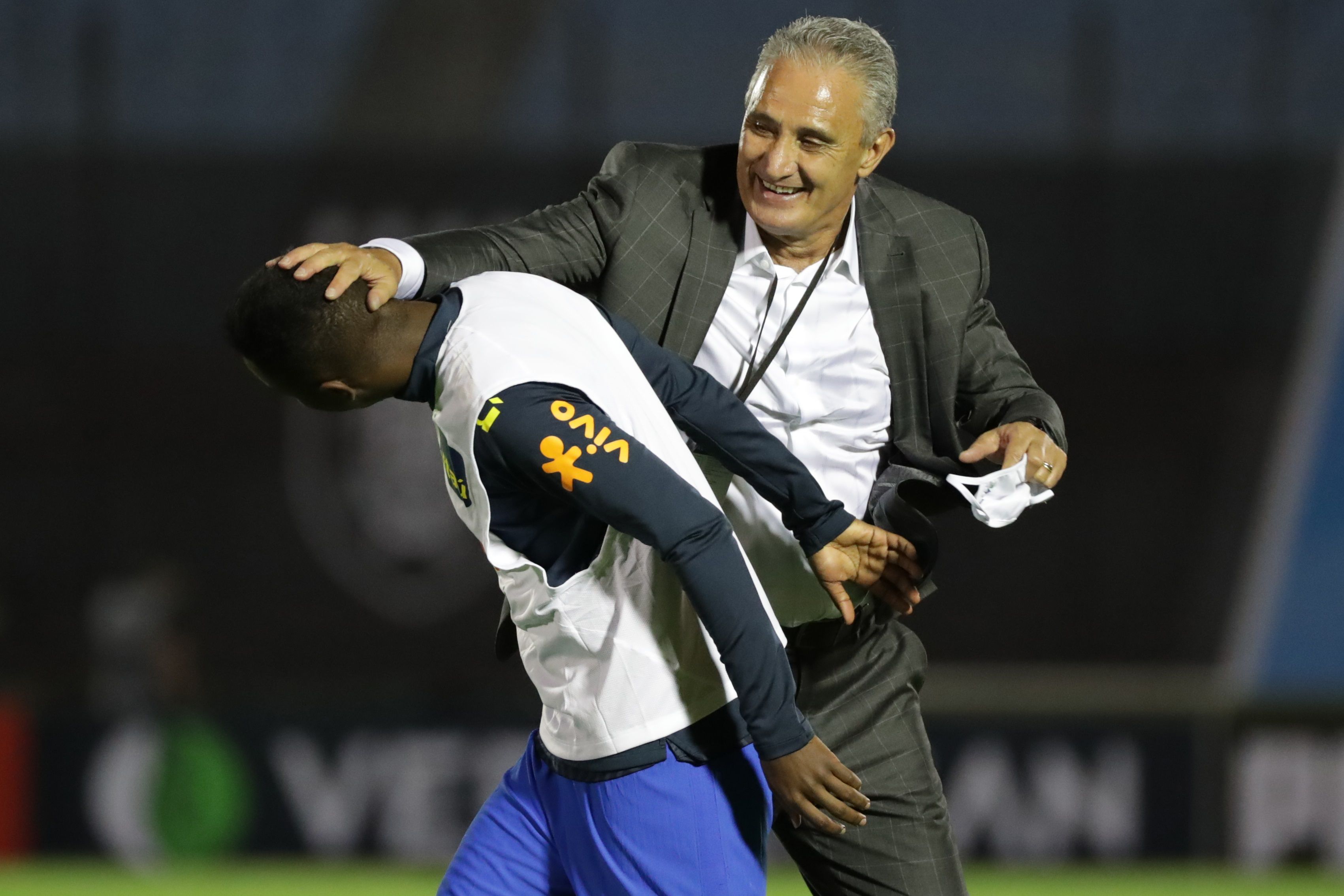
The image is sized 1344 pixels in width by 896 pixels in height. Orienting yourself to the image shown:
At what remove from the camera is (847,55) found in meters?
2.45

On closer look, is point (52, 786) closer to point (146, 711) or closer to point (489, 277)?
point (146, 711)

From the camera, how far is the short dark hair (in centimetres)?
202

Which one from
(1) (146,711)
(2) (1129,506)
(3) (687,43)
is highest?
(3) (687,43)

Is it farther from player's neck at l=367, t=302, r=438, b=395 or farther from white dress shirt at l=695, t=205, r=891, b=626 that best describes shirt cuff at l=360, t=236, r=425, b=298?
white dress shirt at l=695, t=205, r=891, b=626

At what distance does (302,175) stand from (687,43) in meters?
1.93

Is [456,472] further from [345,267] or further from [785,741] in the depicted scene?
[785,741]

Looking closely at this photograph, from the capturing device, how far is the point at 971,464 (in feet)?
8.25

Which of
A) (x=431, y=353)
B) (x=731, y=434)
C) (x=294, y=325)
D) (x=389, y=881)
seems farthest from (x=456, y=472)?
(x=389, y=881)

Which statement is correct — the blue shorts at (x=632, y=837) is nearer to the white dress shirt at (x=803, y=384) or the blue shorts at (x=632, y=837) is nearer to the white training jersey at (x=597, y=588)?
the white training jersey at (x=597, y=588)

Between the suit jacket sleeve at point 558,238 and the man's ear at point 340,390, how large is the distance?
35 cm

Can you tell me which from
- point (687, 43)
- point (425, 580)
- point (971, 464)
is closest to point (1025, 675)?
point (425, 580)

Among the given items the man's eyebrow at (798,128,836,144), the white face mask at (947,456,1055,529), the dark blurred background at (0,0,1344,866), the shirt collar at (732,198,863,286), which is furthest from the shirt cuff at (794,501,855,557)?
the dark blurred background at (0,0,1344,866)

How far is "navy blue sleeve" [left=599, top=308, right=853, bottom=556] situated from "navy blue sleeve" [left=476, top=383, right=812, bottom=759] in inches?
8.8

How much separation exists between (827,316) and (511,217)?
552 cm
